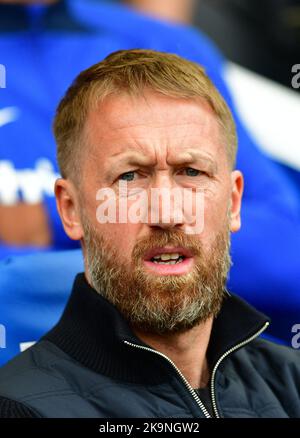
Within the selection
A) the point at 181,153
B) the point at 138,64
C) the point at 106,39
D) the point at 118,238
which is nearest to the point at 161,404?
the point at 118,238

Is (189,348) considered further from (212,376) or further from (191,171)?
(191,171)

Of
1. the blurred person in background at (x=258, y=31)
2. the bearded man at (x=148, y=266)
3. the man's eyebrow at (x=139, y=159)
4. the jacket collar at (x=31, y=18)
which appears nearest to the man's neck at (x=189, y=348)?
the bearded man at (x=148, y=266)

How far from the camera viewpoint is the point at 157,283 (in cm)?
103

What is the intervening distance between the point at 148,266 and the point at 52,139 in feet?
2.40

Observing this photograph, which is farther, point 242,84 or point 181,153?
point 242,84

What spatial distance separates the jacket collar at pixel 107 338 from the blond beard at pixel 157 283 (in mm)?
19

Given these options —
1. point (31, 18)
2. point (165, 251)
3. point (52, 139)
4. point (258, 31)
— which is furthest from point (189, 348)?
point (258, 31)

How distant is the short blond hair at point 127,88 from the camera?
109 cm

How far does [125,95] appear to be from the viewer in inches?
42.7

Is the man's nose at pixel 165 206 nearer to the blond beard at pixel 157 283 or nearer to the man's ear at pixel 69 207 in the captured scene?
the blond beard at pixel 157 283

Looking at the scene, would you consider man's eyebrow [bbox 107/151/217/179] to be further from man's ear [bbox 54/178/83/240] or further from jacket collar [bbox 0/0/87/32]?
jacket collar [bbox 0/0/87/32]
